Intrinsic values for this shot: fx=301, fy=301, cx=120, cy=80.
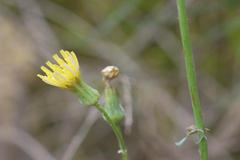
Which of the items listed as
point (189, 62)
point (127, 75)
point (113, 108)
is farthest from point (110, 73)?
point (127, 75)

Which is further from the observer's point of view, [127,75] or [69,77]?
[127,75]

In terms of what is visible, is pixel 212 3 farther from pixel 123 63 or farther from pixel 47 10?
pixel 47 10

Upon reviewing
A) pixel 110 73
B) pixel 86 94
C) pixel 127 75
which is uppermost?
pixel 127 75

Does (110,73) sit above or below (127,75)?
below

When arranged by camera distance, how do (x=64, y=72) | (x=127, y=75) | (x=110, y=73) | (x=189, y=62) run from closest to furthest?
1. (x=189, y=62)
2. (x=64, y=72)
3. (x=110, y=73)
4. (x=127, y=75)

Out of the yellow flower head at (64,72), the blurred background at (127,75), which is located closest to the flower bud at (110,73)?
the yellow flower head at (64,72)

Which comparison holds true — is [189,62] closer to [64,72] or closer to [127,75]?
[64,72]
